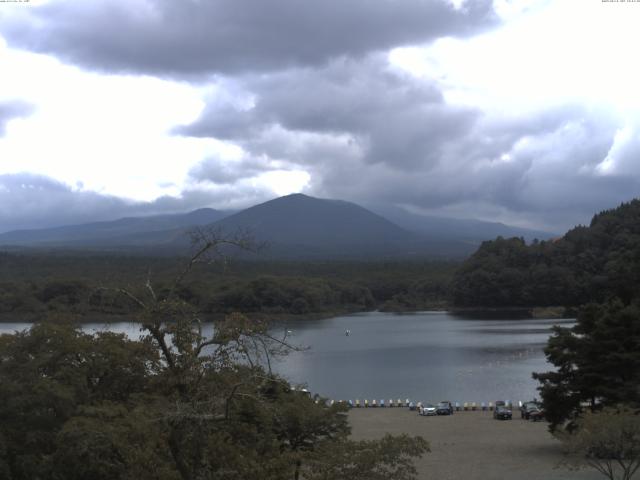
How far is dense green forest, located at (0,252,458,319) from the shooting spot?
225 ft

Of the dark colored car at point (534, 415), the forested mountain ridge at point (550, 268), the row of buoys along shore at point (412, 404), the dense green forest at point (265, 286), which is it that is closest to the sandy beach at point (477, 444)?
the dark colored car at point (534, 415)

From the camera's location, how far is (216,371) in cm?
697

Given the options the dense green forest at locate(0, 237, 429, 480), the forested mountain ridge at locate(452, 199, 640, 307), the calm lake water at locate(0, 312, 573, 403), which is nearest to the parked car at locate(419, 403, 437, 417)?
the calm lake water at locate(0, 312, 573, 403)

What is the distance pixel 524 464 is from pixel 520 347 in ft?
100.0

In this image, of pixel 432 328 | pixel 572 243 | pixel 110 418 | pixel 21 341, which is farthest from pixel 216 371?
pixel 572 243

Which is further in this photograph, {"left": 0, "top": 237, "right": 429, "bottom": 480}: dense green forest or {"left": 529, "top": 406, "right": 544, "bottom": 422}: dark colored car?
{"left": 529, "top": 406, "right": 544, "bottom": 422}: dark colored car

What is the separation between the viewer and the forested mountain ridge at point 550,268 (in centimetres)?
8244

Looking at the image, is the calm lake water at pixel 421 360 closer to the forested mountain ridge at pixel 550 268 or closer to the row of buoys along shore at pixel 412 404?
the row of buoys along shore at pixel 412 404

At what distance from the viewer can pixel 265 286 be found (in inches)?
3012

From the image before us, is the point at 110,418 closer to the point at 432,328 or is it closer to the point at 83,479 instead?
the point at 83,479

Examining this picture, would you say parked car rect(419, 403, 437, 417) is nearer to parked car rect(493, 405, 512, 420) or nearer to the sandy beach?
the sandy beach

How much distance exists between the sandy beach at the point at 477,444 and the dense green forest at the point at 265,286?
28.9 m

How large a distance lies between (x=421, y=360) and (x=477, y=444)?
24.2 m

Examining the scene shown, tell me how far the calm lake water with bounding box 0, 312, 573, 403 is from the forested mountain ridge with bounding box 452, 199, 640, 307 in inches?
524
